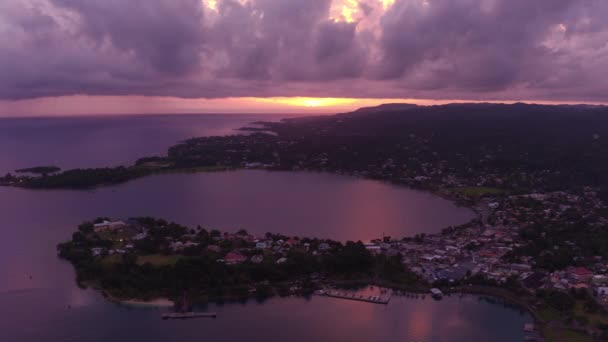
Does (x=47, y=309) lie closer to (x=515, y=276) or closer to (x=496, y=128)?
(x=515, y=276)

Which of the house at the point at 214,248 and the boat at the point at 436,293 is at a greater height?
the house at the point at 214,248

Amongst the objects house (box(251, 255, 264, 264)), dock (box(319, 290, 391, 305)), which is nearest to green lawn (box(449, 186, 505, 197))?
dock (box(319, 290, 391, 305))

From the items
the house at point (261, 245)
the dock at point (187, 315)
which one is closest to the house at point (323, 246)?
the house at point (261, 245)

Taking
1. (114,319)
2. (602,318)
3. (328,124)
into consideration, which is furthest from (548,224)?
(328,124)

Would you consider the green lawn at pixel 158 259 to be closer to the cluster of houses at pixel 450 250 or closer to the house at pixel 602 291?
the cluster of houses at pixel 450 250

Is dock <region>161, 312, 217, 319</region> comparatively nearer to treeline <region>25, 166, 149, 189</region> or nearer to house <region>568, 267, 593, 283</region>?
house <region>568, 267, 593, 283</region>

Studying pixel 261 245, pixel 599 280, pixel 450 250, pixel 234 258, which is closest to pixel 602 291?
pixel 599 280
